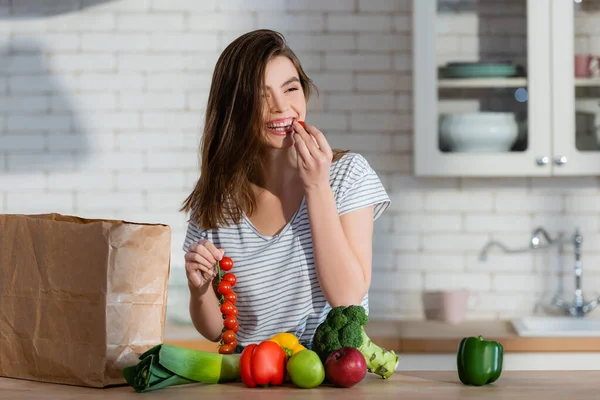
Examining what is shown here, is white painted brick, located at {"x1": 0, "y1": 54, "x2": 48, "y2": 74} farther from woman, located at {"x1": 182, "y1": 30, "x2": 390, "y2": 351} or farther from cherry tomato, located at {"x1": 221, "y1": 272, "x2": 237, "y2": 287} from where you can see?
cherry tomato, located at {"x1": 221, "y1": 272, "x2": 237, "y2": 287}

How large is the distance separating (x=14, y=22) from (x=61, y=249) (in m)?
Result: 2.69

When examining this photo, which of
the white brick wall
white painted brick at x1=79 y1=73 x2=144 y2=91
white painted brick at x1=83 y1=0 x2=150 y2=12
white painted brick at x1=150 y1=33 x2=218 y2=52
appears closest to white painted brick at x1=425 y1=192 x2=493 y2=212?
the white brick wall

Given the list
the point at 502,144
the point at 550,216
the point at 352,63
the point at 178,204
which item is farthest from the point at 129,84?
the point at 550,216

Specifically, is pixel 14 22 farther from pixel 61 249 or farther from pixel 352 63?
pixel 61 249

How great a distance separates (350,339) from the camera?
1.72 m

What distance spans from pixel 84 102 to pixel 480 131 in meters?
1.80

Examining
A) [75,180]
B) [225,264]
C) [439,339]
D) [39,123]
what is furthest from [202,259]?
[39,123]

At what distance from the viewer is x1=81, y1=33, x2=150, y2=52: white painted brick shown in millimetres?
4102

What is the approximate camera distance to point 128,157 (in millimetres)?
4105

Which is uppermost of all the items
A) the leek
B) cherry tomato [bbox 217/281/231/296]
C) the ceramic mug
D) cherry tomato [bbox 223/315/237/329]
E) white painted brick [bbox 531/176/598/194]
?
white painted brick [bbox 531/176/598/194]

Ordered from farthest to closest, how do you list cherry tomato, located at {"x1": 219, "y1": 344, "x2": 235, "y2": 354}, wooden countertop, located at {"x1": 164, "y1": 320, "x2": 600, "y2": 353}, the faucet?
the faucet → wooden countertop, located at {"x1": 164, "y1": 320, "x2": 600, "y2": 353} → cherry tomato, located at {"x1": 219, "y1": 344, "x2": 235, "y2": 354}

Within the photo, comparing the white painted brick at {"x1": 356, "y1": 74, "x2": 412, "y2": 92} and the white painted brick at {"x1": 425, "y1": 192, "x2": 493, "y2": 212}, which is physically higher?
the white painted brick at {"x1": 356, "y1": 74, "x2": 412, "y2": 92}

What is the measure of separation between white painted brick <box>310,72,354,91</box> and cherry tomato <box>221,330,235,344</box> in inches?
90.0

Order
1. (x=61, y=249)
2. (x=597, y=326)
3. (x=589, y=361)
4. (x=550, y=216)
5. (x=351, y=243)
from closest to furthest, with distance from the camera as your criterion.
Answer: (x=61, y=249) < (x=351, y=243) < (x=589, y=361) < (x=597, y=326) < (x=550, y=216)
